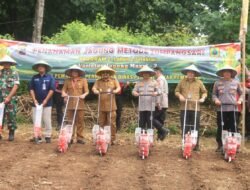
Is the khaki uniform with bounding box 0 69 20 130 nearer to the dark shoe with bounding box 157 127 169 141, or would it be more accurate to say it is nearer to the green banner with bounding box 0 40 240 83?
the green banner with bounding box 0 40 240 83

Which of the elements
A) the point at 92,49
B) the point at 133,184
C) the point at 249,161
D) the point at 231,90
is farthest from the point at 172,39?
the point at 133,184

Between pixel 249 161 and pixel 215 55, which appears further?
pixel 215 55

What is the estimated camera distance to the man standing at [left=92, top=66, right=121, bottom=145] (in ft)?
33.5

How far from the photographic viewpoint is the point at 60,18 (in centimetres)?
2105

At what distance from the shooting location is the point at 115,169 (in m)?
8.20

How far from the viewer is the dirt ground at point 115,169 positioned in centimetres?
725

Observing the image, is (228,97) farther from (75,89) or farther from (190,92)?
(75,89)

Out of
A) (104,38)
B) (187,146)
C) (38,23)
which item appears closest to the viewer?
(187,146)

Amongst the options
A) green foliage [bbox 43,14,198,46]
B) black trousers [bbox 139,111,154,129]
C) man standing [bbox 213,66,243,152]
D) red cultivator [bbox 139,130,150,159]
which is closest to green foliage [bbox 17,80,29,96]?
green foliage [bbox 43,14,198,46]

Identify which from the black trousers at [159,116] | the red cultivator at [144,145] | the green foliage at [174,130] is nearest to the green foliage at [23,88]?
the green foliage at [174,130]

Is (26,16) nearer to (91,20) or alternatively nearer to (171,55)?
(91,20)

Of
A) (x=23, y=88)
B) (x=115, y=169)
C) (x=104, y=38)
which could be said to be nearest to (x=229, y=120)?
(x=115, y=169)

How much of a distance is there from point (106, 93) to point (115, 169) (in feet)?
7.70

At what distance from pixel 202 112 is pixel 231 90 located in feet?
12.5
